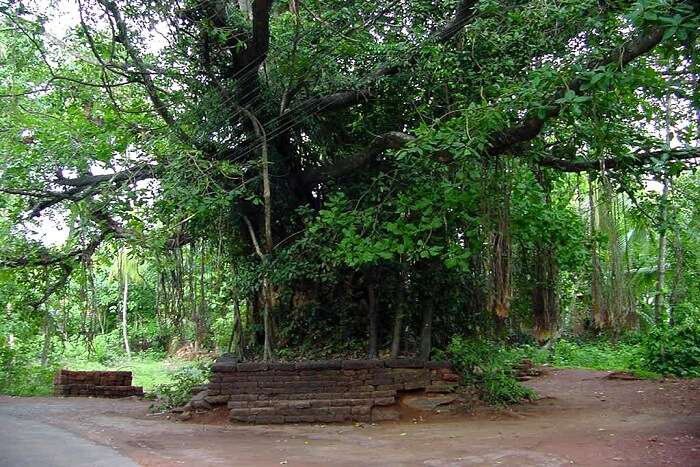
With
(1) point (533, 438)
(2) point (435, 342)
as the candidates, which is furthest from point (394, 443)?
(2) point (435, 342)

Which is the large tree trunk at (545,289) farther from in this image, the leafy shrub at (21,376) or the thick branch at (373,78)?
the leafy shrub at (21,376)

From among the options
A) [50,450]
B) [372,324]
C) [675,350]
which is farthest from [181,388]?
[675,350]

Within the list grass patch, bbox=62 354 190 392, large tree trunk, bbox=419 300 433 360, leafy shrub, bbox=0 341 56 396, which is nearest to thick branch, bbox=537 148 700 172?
large tree trunk, bbox=419 300 433 360

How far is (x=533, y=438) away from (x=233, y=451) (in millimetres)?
3345

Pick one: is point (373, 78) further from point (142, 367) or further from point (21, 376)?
point (142, 367)

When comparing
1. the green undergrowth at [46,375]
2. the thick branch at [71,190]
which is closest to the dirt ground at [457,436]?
the green undergrowth at [46,375]

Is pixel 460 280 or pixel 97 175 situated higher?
pixel 97 175

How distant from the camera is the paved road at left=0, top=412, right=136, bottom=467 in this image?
624 cm

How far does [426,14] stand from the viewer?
1017 centimetres

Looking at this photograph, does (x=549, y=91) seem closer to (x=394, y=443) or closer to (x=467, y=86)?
(x=467, y=86)

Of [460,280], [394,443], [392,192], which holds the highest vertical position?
[392,192]

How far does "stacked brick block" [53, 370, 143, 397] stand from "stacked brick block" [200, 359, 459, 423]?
5.27 metres

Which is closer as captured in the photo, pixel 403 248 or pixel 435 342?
pixel 403 248

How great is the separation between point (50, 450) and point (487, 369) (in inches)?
244
